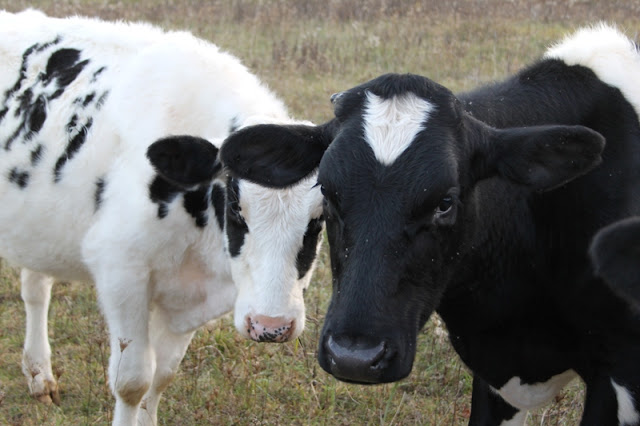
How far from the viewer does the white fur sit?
3.69 meters

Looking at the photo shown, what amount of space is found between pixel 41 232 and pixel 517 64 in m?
7.07

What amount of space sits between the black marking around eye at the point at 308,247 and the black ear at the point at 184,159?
1.80ft

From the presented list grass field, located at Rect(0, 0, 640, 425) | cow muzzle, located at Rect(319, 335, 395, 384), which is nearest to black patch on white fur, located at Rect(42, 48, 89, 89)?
grass field, located at Rect(0, 0, 640, 425)

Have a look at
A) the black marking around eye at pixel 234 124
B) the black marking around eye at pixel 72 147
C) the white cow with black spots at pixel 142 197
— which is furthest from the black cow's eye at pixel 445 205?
the black marking around eye at pixel 72 147

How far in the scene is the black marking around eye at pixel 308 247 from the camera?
402 centimetres

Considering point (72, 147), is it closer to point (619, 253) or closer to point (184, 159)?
point (184, 159)

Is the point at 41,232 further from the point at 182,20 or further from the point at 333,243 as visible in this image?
the point at 182,20

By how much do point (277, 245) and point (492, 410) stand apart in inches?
48.8

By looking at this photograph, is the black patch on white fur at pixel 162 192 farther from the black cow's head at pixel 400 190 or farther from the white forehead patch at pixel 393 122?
the white forehead patch at pixel 393 122

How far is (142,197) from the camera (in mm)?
4465

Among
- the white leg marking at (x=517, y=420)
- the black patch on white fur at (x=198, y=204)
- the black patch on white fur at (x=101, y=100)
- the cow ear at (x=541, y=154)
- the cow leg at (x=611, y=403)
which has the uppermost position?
the cow ear at (x=541, y=154)

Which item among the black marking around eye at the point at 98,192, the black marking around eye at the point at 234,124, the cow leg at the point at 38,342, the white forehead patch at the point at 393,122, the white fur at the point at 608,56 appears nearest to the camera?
the white forehead patch at the point at 393,122

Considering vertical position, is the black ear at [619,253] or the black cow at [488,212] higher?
the black ear at [619,253]

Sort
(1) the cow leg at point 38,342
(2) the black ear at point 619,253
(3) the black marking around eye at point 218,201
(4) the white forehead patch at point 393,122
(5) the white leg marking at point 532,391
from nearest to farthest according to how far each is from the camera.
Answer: (2) the black ear at point 619,253 < (4) the white forehead patch at point 393,122 < (5) the white leg marking at point 532,391 < (3) the black marking around eye at point 218,201 < (1) the cow leg at point 38,342
